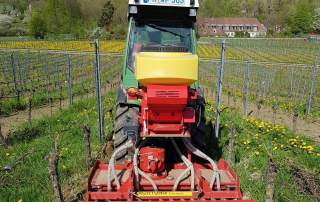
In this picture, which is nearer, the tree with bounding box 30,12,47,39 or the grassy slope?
the grassy slope

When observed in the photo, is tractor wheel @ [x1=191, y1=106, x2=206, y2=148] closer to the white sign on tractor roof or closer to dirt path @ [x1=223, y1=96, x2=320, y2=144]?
the white sign on tractor roof

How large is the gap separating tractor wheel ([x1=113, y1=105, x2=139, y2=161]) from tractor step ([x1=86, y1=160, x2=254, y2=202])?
0.32 meters

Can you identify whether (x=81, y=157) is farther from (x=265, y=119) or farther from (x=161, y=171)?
(x=265, y=119)

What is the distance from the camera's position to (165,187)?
4973 mm

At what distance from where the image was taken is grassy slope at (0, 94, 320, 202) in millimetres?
5469

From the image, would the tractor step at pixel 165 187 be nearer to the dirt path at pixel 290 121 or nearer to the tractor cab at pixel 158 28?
the tractor cab at pixel 158 28

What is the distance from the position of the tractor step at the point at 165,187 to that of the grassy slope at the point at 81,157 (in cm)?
63

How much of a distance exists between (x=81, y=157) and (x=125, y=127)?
1758 millimetres

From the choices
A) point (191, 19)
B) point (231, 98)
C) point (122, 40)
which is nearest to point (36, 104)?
point (231, 98)

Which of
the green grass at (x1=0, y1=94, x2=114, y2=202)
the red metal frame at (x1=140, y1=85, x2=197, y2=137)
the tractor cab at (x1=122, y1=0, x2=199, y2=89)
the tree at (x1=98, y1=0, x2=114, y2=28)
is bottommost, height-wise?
the green grass at (x1=0, y1=94, x2=114, y2=202)

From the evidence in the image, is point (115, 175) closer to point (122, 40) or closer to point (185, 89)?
point (185, 89)

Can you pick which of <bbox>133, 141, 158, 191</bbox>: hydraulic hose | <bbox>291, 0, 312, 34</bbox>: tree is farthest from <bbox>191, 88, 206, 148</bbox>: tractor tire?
<bbox>291, 0, 312, 34</bbox>: tree

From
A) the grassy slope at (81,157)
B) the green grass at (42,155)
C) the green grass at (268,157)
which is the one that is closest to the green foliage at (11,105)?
the green grass at (42,155)

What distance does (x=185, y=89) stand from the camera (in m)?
4.45
